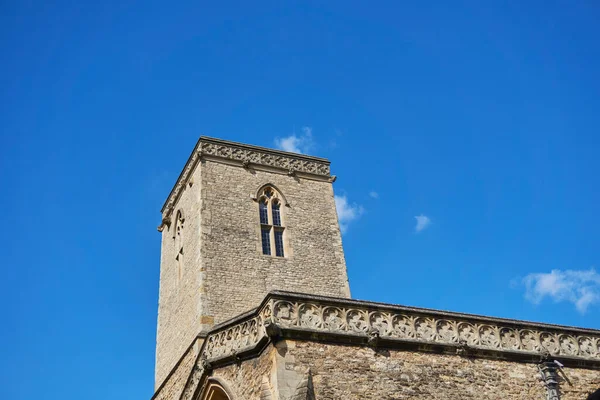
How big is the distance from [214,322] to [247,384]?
617cm

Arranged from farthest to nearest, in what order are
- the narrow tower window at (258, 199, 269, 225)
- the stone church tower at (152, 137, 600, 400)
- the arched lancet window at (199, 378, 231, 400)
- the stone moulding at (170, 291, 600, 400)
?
the narrow tower window at (258, 199, 269, 225), the arched lancet window at (199, 378, 231, 400), the stone moulding at (170, 291, 600, 400), the stone church tower at (152, 137, 600, 400)

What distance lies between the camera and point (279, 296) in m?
12.0

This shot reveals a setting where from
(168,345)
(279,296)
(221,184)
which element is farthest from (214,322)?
(279,296)

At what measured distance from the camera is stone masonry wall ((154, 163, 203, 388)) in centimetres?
1931

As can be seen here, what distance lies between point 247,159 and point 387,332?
11173 mm

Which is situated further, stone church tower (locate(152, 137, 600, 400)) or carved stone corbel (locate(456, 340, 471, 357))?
carved stone corbel (locate(456, 340, 471, 357))

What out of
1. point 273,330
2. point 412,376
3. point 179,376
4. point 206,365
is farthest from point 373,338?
point 179,376

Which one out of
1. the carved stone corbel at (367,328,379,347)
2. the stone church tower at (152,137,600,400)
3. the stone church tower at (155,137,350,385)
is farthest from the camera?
the stone church tower at (155,137,350,385)

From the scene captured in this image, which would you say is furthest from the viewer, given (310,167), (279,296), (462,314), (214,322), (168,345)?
(310,167)

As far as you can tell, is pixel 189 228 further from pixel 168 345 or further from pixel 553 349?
pixel 553 349

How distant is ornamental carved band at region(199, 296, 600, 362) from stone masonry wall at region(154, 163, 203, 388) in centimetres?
595

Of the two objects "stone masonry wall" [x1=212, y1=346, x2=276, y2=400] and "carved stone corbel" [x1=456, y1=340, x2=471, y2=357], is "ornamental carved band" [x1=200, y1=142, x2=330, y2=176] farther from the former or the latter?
"carved stone corbel" [x1=456, y1=340, x2=471, y2=357]

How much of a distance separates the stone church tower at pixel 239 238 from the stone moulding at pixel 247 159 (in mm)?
36

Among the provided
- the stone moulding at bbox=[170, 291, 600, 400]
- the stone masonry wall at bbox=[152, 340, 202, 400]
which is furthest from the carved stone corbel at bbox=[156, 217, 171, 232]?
the stone moulding at bbox=[170, 291, 600, 400]
